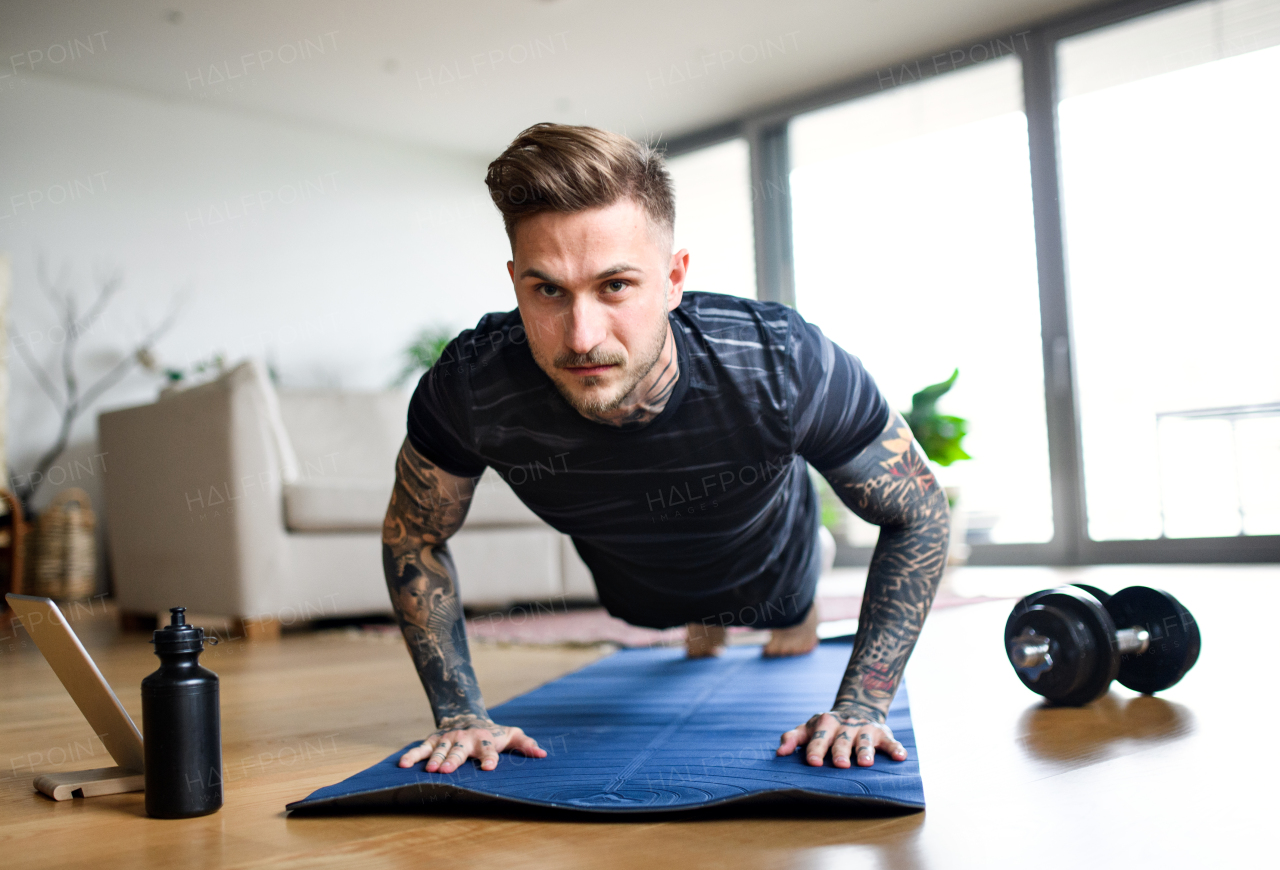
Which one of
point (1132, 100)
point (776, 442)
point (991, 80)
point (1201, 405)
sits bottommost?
point (776, 442)

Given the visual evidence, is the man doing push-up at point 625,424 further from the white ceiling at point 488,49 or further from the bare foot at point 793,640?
the white ceiling at point 488,49

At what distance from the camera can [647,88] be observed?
18.2ft

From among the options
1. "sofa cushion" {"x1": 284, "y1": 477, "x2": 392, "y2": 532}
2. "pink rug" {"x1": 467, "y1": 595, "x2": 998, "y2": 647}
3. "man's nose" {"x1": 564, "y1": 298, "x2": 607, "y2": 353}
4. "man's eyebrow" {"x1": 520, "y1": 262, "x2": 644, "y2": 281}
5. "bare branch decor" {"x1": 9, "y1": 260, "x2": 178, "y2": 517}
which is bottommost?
"pink rug" {"x1": 467, "y1": 595, "x2": 998, "y2": 647}

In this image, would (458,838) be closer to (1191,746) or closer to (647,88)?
(1191,746)

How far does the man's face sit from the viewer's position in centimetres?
117

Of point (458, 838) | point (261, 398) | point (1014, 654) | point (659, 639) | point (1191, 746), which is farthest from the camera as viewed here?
point (261, 398)

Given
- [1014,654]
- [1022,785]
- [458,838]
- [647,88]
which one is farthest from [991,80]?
[458,838]

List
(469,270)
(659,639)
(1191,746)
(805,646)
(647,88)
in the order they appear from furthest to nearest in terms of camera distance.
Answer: (469,270) → (647,88) → (659,639) → (805,646) → (1191,746)

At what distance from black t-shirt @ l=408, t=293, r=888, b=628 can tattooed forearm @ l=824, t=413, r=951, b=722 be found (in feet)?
0.12

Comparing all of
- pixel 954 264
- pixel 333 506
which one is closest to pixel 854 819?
pixel 333 506

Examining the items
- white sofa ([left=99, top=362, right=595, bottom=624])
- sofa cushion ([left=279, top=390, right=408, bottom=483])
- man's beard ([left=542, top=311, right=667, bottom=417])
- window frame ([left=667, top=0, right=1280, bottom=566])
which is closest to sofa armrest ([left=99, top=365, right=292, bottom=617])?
white sofa ([left=99, top=362, right=595, bottom=624])

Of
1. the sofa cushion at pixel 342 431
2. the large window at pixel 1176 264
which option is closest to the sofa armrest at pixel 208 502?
the sofa cushion at pixel 342 431

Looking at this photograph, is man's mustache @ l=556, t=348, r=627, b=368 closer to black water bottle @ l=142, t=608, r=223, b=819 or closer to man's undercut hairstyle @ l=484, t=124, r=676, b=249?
man's undercut hairstyle @ l=484, t=124, r=676, b=249

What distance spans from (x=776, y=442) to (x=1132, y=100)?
4151 mm
